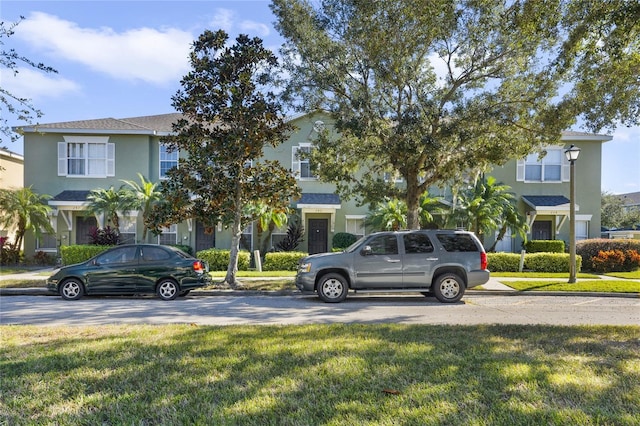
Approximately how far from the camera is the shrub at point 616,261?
19578 mm

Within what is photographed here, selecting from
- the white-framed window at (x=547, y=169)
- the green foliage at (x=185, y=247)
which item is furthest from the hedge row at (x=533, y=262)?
the green foliage at (x=185, y=247)

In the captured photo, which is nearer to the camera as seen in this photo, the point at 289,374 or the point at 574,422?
the point at 574,422

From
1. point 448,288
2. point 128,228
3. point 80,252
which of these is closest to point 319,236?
point 128,228

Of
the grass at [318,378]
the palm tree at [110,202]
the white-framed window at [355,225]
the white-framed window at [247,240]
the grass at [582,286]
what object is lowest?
the grass at [582,286]

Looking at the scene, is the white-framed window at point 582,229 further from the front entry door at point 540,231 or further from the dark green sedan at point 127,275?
the dark green sedan at point 127,275

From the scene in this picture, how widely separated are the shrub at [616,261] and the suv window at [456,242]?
430 inches

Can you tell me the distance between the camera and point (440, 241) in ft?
39.7

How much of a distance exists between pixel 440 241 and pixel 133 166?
17.0 metres

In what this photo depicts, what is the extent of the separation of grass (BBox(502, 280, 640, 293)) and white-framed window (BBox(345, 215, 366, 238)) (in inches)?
345

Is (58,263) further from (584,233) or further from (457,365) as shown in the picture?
(584,233)

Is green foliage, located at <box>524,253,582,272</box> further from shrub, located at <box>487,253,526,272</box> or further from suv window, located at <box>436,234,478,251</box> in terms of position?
suv window, located at <box>436,234,478,251</box>

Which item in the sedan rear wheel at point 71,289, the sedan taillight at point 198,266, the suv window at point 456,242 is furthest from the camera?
the sedan taillight at point 198,266

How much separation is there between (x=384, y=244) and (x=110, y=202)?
14.3 meters

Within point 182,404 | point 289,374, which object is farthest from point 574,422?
point 182,404
